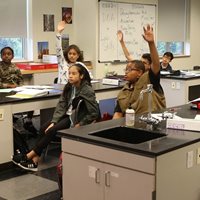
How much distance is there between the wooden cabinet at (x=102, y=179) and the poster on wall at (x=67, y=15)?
4.79 metres

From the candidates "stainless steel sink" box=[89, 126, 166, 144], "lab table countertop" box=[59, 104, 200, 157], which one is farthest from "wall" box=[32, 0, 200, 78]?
"stainless steel sink" box=[89, 126, 166, 144]

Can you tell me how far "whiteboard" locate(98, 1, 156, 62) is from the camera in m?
7.13

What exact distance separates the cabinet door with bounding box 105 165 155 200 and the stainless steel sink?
0.33 meters

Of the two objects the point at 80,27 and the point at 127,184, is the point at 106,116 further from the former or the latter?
the point at 80,27

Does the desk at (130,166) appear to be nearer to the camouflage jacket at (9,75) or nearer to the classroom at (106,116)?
the classroom at (106,116)

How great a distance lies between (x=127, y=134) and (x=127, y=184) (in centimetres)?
50

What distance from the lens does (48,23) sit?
677 centimetres

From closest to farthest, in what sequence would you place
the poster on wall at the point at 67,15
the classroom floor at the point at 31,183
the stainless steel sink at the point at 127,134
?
the stainless steel sink at the point at 127,134 → the classroom floor at the point at 31,183 → the poster on wall at the point at 67,15

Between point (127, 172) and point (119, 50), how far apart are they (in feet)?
17.8

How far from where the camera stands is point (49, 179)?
386cm

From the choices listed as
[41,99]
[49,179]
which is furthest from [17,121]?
[49,179]

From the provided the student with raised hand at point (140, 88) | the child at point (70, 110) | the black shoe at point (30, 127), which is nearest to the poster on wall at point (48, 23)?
the black shoe at point (30, 127)

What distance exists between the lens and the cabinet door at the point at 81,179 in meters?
2.39

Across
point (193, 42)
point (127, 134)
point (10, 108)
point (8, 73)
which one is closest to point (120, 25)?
point (193, 42)
